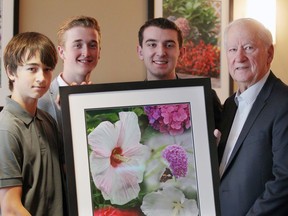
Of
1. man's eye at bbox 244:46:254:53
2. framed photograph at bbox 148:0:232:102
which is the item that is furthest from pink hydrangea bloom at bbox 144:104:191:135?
framed photograph at bbox 148:0:232:102

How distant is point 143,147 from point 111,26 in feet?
3.67

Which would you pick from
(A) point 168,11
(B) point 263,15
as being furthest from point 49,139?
(B) point 263,15

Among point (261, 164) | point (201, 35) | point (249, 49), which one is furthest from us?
point (201, 35)

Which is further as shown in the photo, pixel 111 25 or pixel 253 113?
pixel 111 25

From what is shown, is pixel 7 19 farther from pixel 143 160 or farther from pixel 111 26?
pixel 143 160

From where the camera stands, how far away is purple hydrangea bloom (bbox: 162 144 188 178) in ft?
4.42

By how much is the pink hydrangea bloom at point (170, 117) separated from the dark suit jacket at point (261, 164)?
21cm

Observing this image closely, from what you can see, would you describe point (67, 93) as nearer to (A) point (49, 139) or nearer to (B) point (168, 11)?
(A) point (49, 139)

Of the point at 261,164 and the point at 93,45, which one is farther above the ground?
the point at 93,45

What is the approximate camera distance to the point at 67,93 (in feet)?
4.24

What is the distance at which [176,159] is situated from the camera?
135cm

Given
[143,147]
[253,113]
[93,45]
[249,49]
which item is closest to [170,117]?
[143,147]

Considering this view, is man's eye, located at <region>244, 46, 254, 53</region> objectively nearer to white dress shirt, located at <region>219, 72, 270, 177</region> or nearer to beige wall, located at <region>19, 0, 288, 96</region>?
white dress shirt, located at <region>219, 72, 270, 177</region>

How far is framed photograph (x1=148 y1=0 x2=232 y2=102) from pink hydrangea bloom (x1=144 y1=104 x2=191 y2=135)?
1091mm
